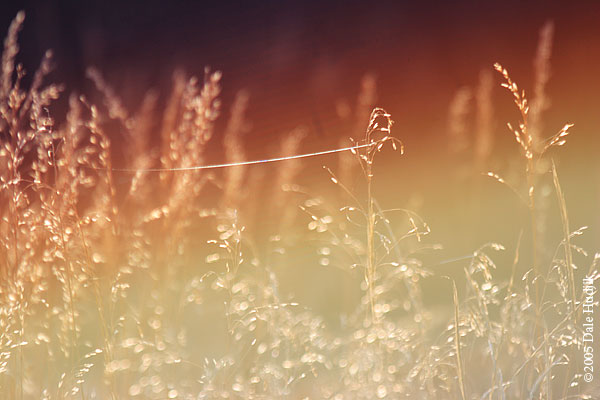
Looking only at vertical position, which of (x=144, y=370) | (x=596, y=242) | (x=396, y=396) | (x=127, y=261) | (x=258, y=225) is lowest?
(x=396, y=396)

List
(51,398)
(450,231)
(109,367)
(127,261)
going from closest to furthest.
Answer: (109,367)
(51,398)
(127,261)
(450,231)

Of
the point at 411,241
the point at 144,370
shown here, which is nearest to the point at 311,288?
the point at 411,241

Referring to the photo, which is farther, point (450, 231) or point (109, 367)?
point (450, 231)

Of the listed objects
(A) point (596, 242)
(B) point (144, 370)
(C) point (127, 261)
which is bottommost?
(B) point (144, 370)

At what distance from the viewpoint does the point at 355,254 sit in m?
1.32

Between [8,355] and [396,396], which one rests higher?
[8,355]

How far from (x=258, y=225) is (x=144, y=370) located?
0.73 metres

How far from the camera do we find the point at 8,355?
1208 mm

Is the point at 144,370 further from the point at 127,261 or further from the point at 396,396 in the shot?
the point at 396,396

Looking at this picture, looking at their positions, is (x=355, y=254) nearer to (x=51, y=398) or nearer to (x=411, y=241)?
(x=411, y=241)

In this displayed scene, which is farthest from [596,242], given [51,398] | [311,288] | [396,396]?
[51,398]

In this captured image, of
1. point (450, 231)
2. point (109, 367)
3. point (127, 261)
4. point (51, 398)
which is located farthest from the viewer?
point (450, 231)

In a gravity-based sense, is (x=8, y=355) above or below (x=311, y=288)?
below

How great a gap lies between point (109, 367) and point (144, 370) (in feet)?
0.52
